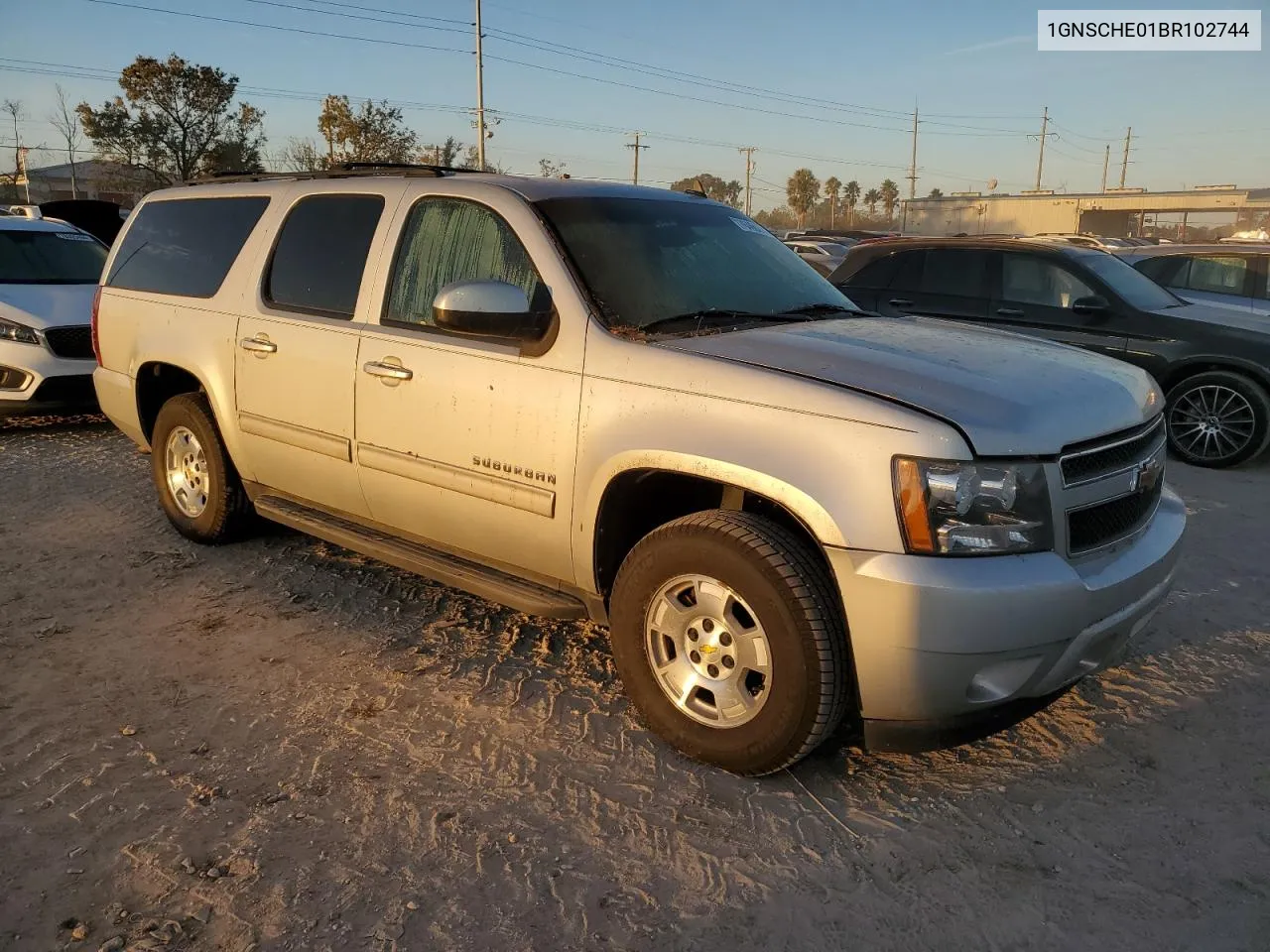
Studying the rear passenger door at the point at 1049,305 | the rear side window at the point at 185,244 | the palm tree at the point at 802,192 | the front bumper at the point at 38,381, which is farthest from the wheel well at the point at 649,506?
the palm tree at the point at 802,192

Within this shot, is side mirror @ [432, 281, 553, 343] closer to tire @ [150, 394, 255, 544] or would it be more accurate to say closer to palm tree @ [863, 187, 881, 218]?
tire @ [150, 394, 255, 544]

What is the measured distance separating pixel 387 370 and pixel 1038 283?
20.5 ft

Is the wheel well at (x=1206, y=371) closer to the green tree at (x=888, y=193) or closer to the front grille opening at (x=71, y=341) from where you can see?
the front grille opening at (x=71, y=341)

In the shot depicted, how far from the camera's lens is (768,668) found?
283cm

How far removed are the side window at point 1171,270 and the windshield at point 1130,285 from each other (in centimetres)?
237

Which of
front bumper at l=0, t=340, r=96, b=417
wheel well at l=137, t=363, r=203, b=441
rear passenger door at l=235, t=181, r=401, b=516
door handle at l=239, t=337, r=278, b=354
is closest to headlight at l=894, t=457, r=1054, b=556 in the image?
rear passenger door at l=235, t=181, r=401, b=516

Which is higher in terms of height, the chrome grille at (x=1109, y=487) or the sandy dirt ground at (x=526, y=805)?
the chrome grille at (x=1109, y=487)

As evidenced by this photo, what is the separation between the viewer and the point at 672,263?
12.0 ft

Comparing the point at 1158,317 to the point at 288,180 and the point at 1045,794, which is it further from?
the point at 288,180

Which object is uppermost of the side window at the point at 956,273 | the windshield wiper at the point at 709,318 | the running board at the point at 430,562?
the side window at the point at 956,273

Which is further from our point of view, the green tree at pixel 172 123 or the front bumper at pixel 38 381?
the green tree at pixel 172 123

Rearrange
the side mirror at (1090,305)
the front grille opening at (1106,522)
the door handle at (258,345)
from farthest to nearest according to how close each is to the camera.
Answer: the side mirror at (1090,305) < the door handle at (258,345) < the front grille opening at (1106,522)

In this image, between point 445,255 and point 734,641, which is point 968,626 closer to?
point 734,641

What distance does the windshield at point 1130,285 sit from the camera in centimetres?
775
